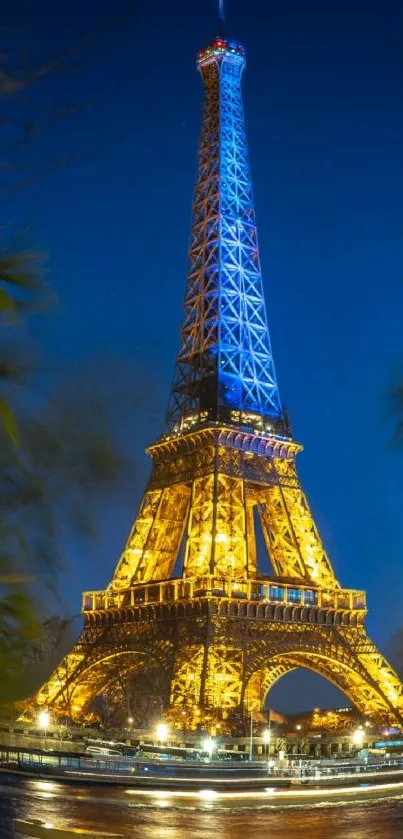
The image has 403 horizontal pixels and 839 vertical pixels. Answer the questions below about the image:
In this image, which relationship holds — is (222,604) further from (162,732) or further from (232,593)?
(162,732)

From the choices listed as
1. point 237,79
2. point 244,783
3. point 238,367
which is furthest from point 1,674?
point 237,79

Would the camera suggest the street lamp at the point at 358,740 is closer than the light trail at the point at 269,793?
No

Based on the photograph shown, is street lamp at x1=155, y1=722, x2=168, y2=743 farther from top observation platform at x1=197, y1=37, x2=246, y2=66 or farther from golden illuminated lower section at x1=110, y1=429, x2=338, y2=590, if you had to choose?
top observation platform at x1=197, y1=37, x2=246, y2=66

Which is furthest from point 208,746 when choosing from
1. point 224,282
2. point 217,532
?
point 224,282

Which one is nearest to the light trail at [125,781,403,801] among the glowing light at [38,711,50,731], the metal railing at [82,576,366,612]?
the glowing light at [38,711,50,731]

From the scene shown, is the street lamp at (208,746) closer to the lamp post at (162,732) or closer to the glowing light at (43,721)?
the lamp post at (162,732)

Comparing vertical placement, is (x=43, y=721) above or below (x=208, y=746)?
above

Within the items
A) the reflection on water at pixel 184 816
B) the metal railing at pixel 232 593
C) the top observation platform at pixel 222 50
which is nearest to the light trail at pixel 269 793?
the reflection on water at pixel 184 816
